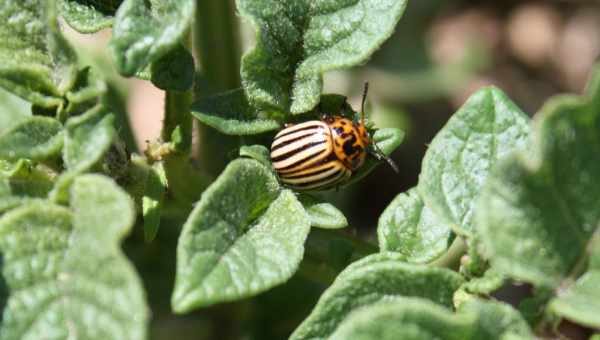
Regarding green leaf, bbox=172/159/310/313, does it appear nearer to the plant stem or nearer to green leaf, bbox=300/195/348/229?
green leaf, bbox=300/195/348/229

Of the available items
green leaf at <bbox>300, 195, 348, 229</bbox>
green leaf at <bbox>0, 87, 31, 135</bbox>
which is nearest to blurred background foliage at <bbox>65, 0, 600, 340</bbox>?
green leaf at <bbox>0, 87, 31, 135</bbox>

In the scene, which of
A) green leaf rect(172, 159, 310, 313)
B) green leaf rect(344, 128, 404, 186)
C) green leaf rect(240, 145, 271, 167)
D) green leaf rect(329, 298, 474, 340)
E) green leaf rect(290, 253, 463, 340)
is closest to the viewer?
green leaf rect(329, 298, 474, 340)

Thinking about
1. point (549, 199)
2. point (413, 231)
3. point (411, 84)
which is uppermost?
point (549, 199)

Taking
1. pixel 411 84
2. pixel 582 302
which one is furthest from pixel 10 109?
pixel 582 302

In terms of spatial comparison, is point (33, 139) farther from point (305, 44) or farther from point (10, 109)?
point (10, 109)

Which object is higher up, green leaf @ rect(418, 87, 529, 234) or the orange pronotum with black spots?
green leaf @ rect(418, 87, 529, 234)

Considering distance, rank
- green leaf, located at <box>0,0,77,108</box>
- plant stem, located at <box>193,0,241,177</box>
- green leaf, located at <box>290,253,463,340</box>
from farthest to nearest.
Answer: plant stem, located at <box>193,0,241,177</box> < green leaf, located at <box>0,0,77,108</box> < green leaf, located at <box>290,253,463,340</box>
